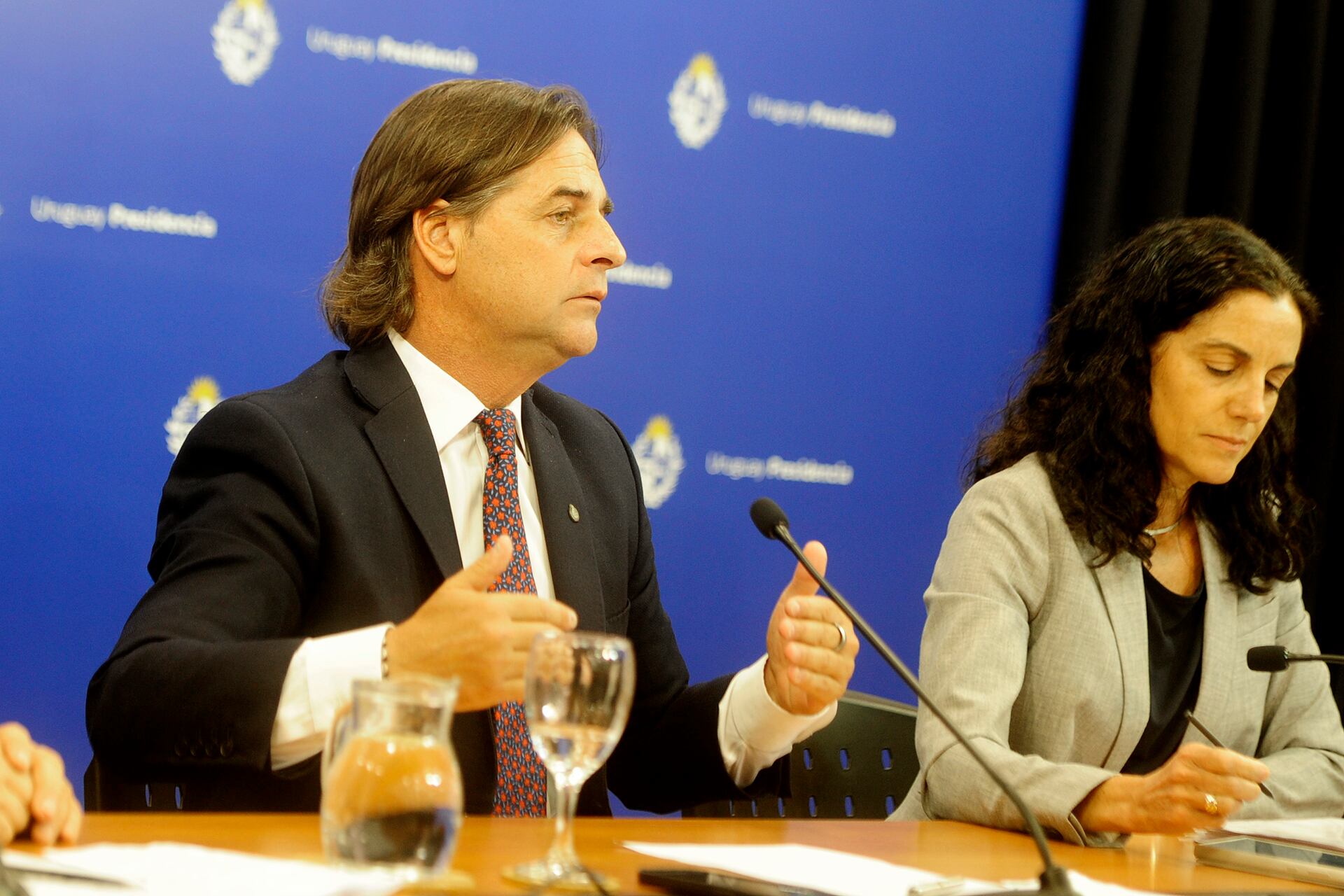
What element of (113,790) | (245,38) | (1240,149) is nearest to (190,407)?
(245,38)

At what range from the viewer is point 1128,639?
229 centimetres

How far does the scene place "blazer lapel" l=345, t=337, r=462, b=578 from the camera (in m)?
1.95

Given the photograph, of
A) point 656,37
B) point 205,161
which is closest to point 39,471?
point 205,161

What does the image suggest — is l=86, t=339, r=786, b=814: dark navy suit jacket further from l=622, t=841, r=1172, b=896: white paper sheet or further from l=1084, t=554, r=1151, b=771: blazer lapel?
l=1084, t=554, r=1151, b=771: blazer lapel

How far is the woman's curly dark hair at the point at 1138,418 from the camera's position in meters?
2.42

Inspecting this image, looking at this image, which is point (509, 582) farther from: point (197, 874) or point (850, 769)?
point (197, 874)

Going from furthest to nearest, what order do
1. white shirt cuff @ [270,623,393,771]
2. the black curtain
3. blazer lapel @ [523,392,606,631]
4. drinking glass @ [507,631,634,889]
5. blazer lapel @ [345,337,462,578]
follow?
the black curtain
blazer lapel @ [523,392,606,631]
blazer lapel @ [345,337,462,578]
white shirt cuff @ [270,623,393,771]
drinking glass @ [507,631,634,889]

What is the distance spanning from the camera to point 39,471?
275 cm

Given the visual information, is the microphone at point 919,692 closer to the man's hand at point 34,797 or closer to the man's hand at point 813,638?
the man's hand at point 813,638

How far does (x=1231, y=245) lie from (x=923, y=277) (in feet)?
4.09

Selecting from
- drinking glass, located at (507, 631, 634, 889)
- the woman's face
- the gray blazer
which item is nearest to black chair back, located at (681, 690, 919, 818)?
the gray blazer

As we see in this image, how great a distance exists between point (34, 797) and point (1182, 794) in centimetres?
129

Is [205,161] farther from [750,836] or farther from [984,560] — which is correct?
[750,836]

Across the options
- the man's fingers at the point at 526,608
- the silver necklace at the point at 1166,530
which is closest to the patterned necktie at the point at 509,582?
the man's fingers at the point at 526,608
